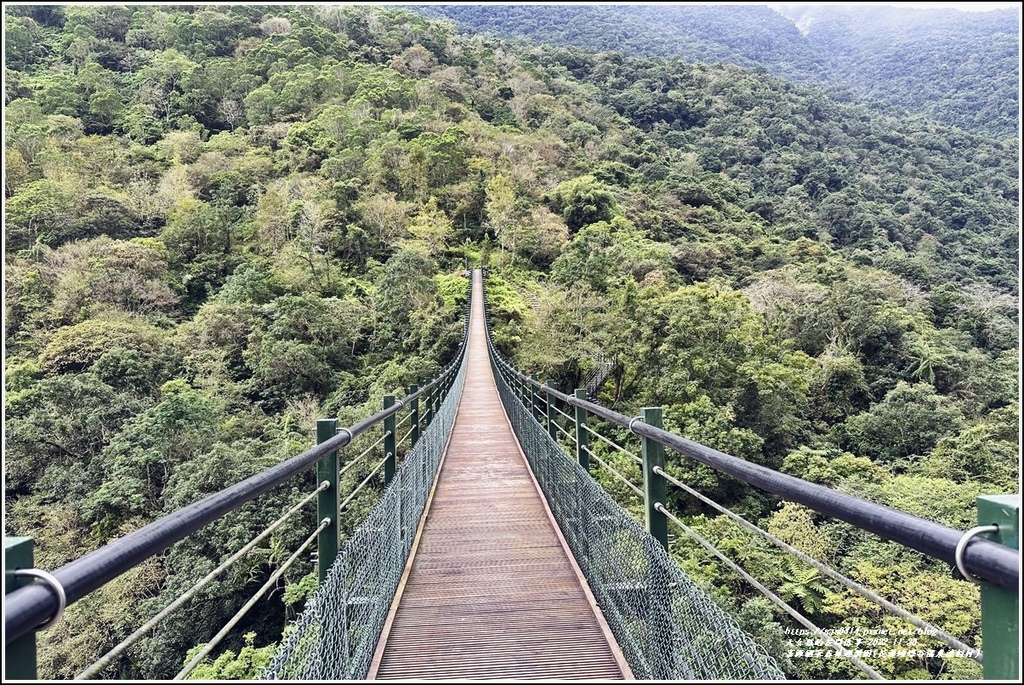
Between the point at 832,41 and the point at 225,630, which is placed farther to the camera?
the point at 832,41

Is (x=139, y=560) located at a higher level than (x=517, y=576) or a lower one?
higher

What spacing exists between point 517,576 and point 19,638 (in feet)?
9.56

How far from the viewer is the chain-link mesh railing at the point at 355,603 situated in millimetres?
1740

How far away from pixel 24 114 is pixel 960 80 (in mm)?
84722

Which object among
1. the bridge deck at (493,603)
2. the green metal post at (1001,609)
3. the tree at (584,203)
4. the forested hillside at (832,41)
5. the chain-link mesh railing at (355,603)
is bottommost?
the bridge deck at (493,603)

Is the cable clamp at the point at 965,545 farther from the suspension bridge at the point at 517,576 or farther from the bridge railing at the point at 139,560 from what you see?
the bridge railing at the point at 139,560

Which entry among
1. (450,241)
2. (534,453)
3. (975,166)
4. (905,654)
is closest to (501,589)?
(534,453)

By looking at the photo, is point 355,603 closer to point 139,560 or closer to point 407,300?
point 139,560

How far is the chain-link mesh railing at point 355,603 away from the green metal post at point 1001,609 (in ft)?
4.79

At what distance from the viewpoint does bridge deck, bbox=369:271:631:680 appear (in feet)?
8.69

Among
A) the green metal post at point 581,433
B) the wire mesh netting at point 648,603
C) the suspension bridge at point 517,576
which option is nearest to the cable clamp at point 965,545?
the suspension bridge at point 517,576

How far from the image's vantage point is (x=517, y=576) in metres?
3.58

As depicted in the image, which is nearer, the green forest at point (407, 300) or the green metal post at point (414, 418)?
the green metal post at point (414, 418)

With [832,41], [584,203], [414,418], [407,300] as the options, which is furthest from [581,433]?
[832,41]
